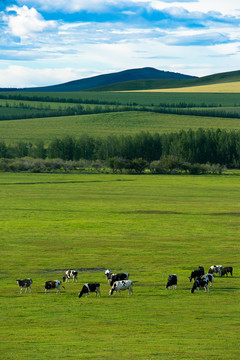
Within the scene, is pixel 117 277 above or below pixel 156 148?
above

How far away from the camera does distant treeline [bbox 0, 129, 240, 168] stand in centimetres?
17275

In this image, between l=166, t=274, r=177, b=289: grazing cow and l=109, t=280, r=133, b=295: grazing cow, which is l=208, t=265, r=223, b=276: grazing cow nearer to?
l=166, t=274, r=177, b=289: grazing cow

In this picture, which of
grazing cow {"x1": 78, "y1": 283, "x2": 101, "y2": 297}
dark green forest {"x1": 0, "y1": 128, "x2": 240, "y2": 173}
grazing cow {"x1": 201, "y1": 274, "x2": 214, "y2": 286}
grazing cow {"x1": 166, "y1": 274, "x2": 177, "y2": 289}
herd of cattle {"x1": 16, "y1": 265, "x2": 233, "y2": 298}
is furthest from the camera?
dark green forest {"x1": 0, "y1": 128, "x2": 240, "y2": 173}

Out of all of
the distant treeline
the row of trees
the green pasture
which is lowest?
the row of trees

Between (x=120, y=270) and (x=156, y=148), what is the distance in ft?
491

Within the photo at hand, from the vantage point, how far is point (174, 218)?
60000mm

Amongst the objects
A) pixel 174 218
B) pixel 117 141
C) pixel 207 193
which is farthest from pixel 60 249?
pixel 117 141

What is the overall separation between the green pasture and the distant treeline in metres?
98.5

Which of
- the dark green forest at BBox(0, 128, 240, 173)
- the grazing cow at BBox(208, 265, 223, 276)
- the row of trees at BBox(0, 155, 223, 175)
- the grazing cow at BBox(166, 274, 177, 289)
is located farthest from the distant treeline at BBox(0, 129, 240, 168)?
the grazing cow at BBox(166, 274, 177, 289)

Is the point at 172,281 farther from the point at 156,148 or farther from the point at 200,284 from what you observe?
the point at 156,148

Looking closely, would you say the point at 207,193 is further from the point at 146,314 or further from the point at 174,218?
the point at 146,314

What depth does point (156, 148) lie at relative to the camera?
182 metres

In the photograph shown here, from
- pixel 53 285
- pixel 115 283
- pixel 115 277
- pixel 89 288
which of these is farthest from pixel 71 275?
pixel 115 283

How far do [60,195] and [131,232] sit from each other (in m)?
39.0
